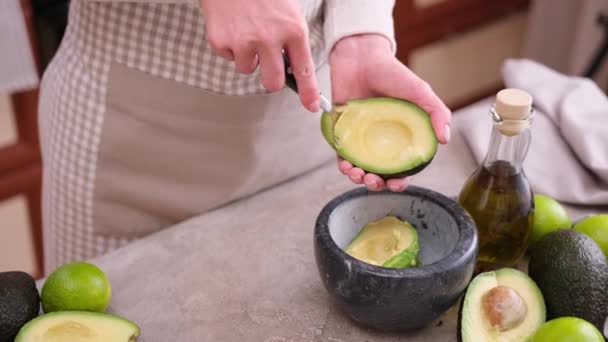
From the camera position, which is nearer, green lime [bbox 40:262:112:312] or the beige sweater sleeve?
green lime [bbox 40:262:112:312]

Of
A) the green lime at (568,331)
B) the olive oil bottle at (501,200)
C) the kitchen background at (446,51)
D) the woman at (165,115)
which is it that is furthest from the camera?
the kitchen background at (446,51)

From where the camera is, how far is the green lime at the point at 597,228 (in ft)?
2.67

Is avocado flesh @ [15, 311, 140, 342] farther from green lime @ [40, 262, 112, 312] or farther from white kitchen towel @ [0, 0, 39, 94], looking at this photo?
white kitchen towel @ [0, 0, 39, 94]

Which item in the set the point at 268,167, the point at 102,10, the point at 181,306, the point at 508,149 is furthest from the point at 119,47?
the point at 508,149

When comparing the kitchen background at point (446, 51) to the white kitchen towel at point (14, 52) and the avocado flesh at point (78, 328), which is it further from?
the avocado flesh at point (78, 328)

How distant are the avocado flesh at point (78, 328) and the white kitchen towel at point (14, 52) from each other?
970 mm

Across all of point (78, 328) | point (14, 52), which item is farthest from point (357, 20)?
point (14, 52)

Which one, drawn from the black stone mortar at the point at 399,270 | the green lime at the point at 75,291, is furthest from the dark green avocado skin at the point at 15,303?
the black stone mortar at the point at 399,270

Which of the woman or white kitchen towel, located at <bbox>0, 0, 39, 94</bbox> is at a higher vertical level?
the woman

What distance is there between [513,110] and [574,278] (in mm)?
168

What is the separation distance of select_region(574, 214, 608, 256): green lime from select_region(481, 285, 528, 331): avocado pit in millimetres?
153

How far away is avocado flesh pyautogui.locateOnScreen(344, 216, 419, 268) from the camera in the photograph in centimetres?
74

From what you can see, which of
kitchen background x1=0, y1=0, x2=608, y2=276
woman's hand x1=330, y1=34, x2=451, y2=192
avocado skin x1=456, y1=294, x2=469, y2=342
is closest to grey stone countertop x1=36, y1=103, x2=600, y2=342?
avocado skin x1=456, y1=294, x2=469, y2=342

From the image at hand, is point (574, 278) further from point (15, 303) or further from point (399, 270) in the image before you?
point (15, 303)
